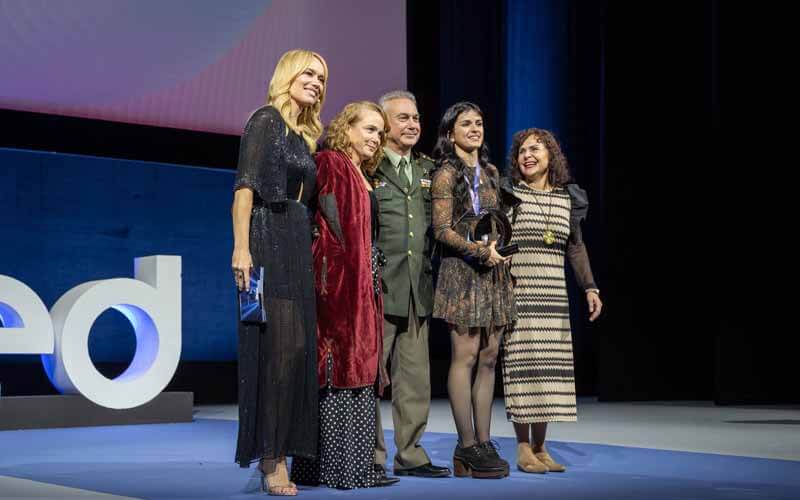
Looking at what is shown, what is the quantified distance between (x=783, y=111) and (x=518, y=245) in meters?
5.32

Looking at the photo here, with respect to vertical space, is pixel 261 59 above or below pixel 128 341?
above

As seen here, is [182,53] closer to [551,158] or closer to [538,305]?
[551,158]

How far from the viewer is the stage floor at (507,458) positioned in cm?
329

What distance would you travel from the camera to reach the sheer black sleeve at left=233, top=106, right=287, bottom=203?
3.23 meters

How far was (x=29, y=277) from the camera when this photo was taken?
792 centimetres

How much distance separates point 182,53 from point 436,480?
443cm

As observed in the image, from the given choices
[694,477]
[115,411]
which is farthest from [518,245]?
[115,411]

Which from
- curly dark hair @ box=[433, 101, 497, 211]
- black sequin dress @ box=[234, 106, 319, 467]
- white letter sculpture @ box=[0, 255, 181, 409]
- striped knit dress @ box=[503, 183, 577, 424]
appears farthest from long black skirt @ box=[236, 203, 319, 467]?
white letter sculpture @ box=[0, 255, 181, 409]

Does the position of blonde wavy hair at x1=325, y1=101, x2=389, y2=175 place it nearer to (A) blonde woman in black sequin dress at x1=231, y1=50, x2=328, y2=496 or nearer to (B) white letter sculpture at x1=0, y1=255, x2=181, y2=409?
(A) blonde woman in black sequin dress at x1=231, y1=50, x2=328, y2=496

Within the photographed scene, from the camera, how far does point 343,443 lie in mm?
3393

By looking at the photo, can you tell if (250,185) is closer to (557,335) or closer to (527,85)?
(557,335)

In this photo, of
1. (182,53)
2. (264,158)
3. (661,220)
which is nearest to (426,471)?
(264,158)

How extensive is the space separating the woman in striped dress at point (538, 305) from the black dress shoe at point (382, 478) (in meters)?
0.55

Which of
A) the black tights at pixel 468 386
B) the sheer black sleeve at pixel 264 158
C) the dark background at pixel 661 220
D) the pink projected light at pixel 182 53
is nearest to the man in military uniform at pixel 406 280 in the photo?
the black tights at pixel 468 386
